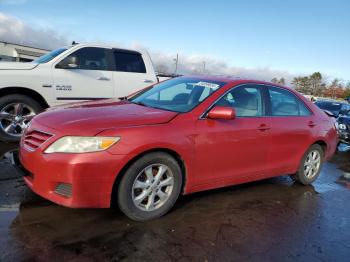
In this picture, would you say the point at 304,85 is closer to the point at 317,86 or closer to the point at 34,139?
the point at 317,86

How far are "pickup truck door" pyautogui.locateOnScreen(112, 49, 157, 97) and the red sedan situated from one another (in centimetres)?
277

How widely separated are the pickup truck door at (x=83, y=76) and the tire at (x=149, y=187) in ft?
13.1

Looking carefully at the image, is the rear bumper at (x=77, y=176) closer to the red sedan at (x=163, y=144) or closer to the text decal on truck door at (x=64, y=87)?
the red sedan at (x=163, y=144)

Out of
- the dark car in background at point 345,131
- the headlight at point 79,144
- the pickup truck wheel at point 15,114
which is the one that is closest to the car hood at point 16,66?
the pickup truck wheel at point 15,114

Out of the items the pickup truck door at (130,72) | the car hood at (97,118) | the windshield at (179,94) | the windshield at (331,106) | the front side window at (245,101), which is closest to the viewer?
the car hood at (97,118)

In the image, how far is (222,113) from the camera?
4047 mm

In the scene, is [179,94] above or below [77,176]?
above

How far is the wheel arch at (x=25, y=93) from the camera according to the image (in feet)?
21.6

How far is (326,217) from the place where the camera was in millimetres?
4539

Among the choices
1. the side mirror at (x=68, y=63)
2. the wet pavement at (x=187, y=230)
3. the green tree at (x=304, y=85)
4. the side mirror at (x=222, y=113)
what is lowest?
the green tree at (x=304, y=85)

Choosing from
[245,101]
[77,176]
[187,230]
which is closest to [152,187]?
[187,230]

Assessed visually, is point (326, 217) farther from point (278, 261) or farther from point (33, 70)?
point (33, 70)

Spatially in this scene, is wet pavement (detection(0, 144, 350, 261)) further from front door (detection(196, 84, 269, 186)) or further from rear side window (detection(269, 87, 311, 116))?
rear side window (detection(269, 87, 311, 116))

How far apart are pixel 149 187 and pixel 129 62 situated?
4.92 m
